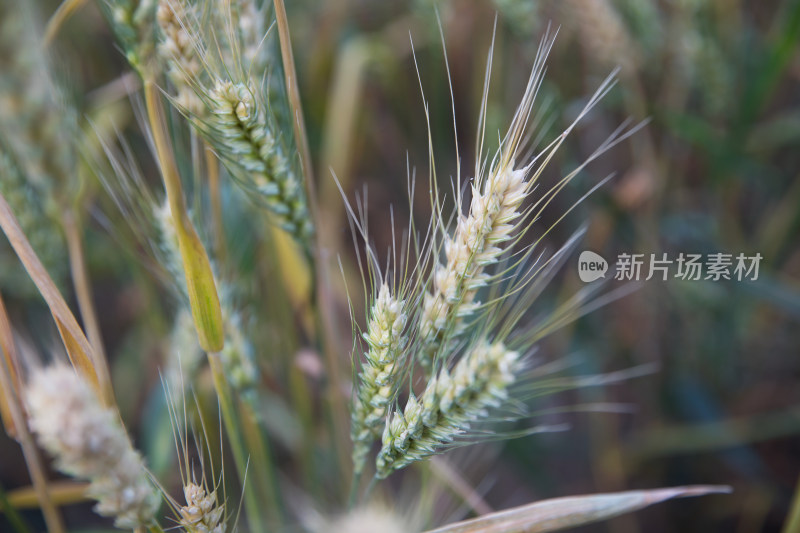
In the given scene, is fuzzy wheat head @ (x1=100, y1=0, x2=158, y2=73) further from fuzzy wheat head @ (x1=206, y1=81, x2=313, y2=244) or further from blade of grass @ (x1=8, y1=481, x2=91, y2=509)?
blade of grass @ (x1=8, y1=481, x2=91, y2=509)

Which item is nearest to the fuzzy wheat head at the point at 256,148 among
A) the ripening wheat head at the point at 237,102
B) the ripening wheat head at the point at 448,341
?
the ripening wheat head at the point at 237,102

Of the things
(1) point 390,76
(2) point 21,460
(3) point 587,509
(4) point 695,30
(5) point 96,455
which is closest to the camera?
(5) point 96,455

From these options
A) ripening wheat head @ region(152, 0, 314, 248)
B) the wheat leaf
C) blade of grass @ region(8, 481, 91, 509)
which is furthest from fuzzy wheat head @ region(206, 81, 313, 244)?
blade of grass @ region(8, 481, 91, 509)

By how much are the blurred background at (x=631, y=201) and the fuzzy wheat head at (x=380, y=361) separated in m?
0.38

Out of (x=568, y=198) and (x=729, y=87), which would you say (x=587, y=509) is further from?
(x=729, y=87)

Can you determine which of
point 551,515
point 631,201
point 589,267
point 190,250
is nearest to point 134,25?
point 190,250

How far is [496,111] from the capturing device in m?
0.79

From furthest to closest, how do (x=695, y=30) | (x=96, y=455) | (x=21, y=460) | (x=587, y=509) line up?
(x=21, y=460)
(x=695, y=30)
(x=587, y=509)
(x=96, y=455)

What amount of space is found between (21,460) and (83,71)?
701 millimetres

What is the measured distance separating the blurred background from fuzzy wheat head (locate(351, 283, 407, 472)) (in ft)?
1.24

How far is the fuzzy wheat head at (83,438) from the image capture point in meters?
0.25

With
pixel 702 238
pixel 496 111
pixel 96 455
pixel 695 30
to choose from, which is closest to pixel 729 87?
pixel 695 30

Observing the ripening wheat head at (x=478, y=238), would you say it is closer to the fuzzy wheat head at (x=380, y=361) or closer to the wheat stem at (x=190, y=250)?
the fuzzy wheat head at (x=380, y=361)

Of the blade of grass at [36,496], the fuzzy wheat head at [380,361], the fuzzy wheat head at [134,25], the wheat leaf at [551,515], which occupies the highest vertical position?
the fuzzy wheat head at [134,25]
